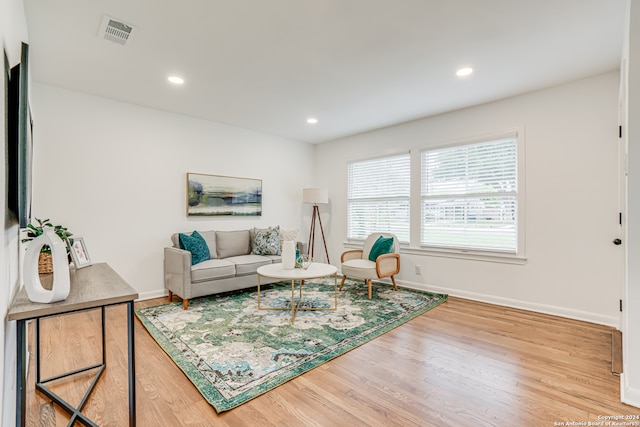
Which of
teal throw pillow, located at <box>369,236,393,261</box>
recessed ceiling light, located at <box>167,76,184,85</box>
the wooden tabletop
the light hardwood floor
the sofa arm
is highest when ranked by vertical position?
recessed ceiling light, located at <box>167,76,184,85</box>

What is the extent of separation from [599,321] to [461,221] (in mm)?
1706

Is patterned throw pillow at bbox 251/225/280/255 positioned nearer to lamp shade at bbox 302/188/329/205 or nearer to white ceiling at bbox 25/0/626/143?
lamp shade at bbox 302/188/329/205

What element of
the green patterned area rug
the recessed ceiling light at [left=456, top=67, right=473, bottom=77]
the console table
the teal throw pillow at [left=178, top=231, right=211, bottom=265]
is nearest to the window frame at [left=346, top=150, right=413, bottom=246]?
the green patterned area rug

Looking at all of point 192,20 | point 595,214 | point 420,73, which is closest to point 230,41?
point 192,20

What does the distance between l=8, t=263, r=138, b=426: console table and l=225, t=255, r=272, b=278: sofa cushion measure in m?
2.19

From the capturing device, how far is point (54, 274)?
4.34 ft

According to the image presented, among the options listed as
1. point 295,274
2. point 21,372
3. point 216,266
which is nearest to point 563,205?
point 295,274

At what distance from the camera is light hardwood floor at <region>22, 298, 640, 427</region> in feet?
5.80

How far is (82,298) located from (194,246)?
2642mm

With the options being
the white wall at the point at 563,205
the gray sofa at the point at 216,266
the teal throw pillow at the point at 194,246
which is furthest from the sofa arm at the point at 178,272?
the white wall at the point at 563,205

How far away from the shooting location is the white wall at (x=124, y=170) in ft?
11.5

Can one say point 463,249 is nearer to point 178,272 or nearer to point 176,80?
point 178,272

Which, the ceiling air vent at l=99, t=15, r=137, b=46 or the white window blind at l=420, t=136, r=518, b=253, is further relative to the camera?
the white window blind at l=420, t=136, r=518, b=253

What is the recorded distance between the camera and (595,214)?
3236 millimetres
